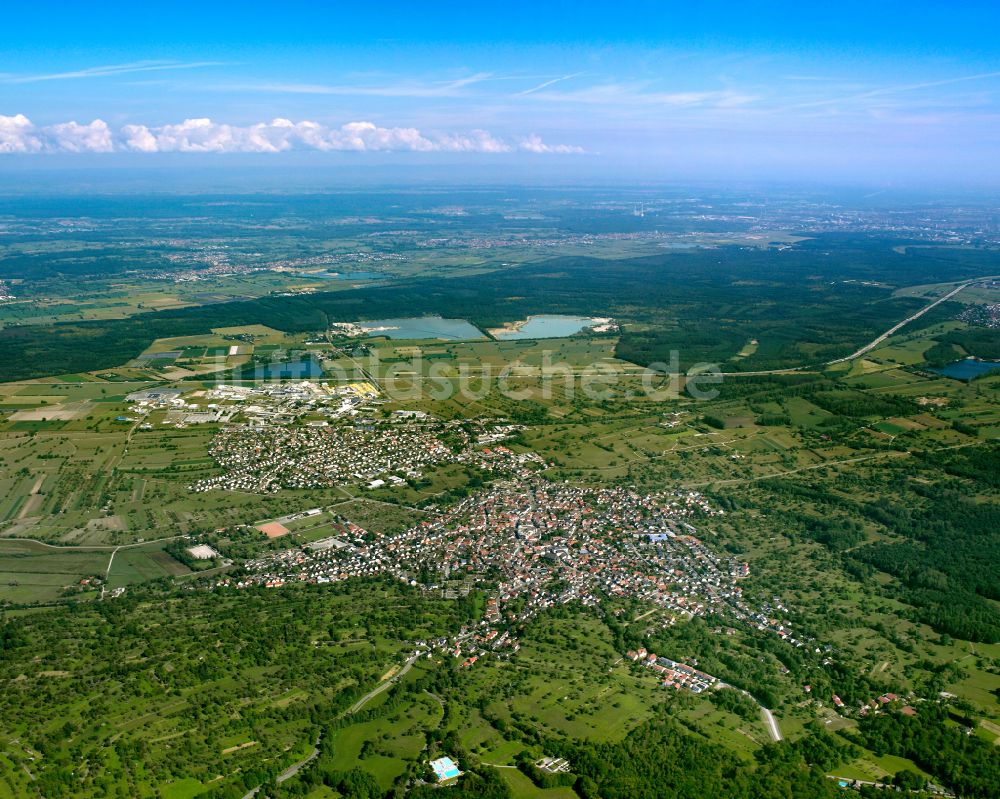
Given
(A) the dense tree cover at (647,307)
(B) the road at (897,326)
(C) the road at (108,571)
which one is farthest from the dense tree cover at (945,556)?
(C) the road at (108,571)

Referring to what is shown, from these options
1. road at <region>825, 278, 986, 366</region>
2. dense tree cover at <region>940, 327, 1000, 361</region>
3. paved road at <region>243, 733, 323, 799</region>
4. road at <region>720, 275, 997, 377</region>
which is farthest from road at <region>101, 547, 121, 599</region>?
dense tree cover at <region>940, 327, 1000, 361</region>

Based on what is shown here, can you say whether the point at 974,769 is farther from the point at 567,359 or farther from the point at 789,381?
the point at 567,359

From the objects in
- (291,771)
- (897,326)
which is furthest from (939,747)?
(897,326)

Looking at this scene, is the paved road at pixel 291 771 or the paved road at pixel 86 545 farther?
the paved road at pixel 86 545

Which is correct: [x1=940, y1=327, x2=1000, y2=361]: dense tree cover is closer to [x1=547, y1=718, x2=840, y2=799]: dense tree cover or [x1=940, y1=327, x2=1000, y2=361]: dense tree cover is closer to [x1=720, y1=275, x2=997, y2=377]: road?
[x1=720, y1=275, x2=997, y2=377]: road

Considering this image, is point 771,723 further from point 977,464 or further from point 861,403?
point 861,403

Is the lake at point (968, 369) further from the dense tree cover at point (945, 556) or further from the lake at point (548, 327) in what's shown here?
the lake at point (548, 327)

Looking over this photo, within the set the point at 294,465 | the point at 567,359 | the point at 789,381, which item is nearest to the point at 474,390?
the point at 567,359
